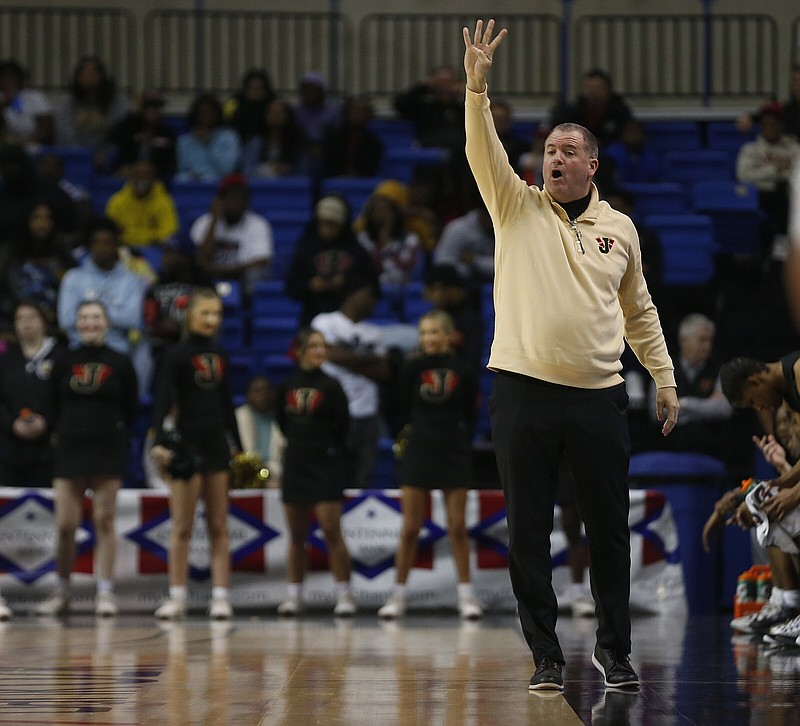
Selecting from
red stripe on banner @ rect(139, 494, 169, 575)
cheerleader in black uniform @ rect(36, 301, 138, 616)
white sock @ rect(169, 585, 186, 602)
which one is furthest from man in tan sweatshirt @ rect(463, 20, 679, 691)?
red stripe on banner @ rect(139, 494, 169, 575)

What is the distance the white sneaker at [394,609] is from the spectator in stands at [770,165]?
6394mm

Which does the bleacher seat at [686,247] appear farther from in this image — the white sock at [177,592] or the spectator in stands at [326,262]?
the white sock at [177,592]

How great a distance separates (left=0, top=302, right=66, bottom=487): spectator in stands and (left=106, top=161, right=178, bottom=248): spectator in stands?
3.53 metres

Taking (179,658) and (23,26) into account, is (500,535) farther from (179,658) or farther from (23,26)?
(23,26)

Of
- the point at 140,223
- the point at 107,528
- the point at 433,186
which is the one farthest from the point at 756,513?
the point at 140,223

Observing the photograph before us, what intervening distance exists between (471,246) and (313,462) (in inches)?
156

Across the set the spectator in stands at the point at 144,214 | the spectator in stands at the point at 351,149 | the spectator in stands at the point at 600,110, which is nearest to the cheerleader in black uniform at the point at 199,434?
the spectator in stands at the point at 144,214

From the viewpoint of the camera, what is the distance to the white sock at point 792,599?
6.95 m

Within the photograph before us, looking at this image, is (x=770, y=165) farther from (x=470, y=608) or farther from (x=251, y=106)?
(x=470, y=608)

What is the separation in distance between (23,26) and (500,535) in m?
9.55

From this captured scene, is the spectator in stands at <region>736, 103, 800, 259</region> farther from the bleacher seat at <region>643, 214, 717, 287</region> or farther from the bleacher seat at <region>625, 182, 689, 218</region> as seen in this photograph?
the bleacher seat at <region>643, 214, 717, 287</region>

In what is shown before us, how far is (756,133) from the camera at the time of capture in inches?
583

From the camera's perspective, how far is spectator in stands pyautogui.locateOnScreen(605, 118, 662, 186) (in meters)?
13.9

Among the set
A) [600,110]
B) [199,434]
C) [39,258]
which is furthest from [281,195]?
[199,434]
